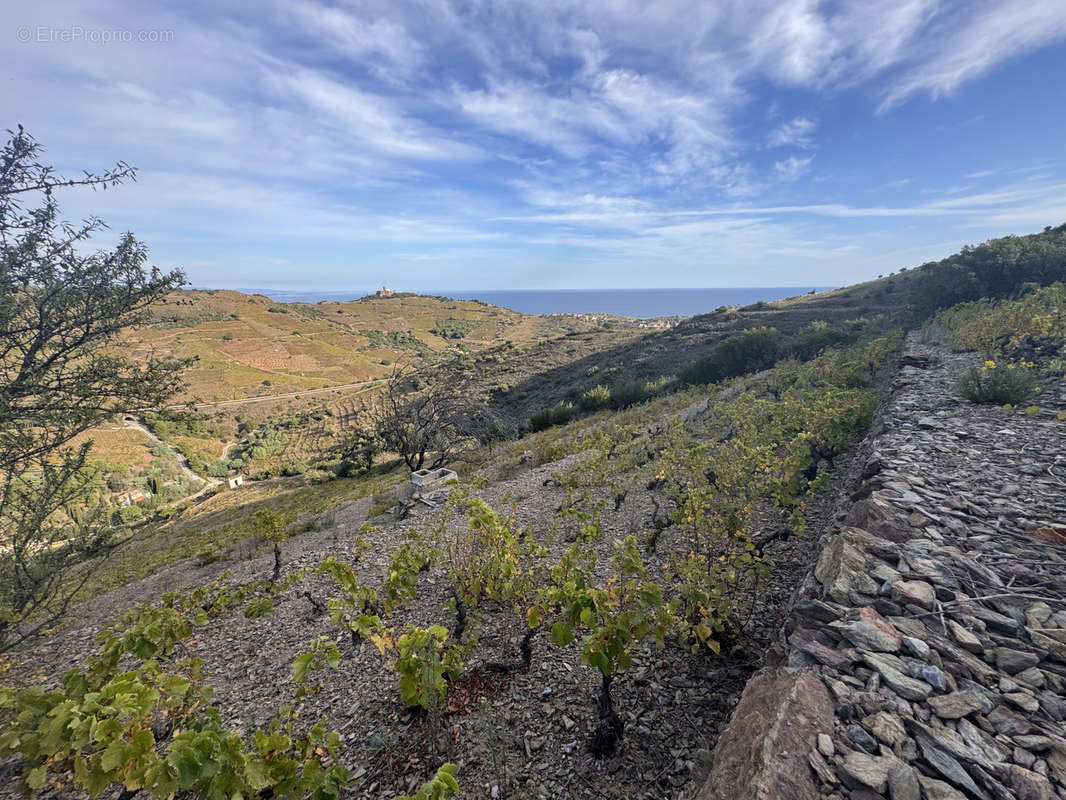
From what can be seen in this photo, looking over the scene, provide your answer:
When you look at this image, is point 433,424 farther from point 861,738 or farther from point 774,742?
point 861,738

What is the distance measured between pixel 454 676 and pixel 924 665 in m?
3.12

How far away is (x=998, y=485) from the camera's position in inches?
163

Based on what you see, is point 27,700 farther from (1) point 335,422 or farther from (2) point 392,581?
(1) point 335,422

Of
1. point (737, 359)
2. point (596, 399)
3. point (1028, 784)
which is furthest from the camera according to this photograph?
point (596, 399)

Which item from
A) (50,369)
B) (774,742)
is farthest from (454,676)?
(50,369)

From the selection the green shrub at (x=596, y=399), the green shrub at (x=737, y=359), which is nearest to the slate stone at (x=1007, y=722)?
the green shrub at (x=596, y=399)

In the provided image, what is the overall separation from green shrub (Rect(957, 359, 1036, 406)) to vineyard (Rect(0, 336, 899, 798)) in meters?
3.10

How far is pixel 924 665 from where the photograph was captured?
7.23 feet

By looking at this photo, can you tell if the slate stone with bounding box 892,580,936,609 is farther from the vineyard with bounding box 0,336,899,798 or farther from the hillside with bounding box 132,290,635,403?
the hillside with bounding box 132,290,635,403

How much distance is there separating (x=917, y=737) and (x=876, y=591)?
118cm

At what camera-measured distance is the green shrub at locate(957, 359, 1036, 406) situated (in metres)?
6.77

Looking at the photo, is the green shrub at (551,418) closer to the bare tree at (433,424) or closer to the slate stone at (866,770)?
the bare tree at (433,424)

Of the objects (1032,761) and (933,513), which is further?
(933,513)

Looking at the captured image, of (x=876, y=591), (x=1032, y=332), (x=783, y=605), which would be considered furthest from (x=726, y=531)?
(x=1032, y=332)
